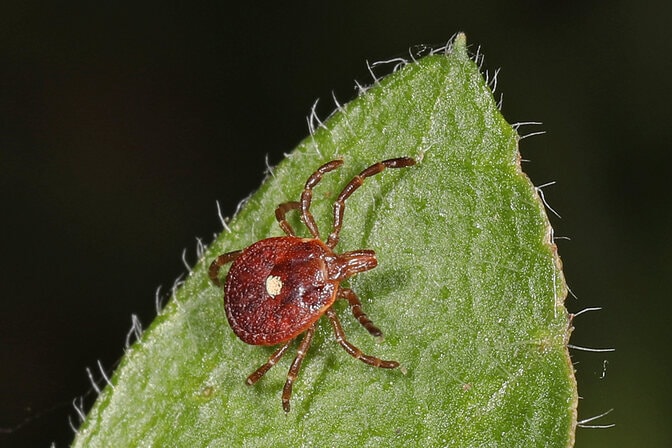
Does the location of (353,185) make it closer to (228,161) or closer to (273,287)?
(273,287)

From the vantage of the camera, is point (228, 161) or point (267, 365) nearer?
point (267, 365)

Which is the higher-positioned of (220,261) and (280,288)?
(220,261)

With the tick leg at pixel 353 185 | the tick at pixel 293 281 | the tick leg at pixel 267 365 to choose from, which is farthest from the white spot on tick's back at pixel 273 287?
the tick leg at pixel 353 185

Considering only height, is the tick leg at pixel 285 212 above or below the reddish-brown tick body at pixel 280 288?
above

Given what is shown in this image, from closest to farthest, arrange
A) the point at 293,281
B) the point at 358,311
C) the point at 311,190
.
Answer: the point at 358,311 → the point at 311,190 → the point at 293,281

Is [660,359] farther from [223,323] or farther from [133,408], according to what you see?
[133,408]

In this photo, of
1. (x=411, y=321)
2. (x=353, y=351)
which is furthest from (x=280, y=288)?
(x=411, y=321)

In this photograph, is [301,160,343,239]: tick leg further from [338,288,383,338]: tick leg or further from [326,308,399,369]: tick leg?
[326,308,399,369]: tick leg

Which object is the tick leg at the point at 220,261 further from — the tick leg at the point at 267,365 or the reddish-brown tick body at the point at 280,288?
the tick leg at the point at 267,365
